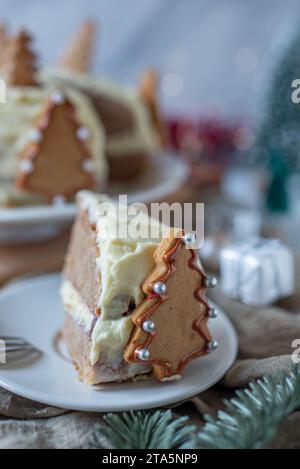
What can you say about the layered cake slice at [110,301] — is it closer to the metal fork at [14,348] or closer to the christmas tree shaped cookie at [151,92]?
the metal fork at [14,348]

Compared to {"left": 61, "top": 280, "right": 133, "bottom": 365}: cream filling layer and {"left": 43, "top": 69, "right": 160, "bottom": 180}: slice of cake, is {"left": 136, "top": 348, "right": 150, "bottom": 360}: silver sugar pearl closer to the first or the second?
{"left": 61, "top": 280, "right": 133, "bottom": 365}: cream filling layer

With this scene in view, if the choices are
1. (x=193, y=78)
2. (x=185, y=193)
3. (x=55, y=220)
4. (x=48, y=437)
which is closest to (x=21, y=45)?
(x=55, y=220)

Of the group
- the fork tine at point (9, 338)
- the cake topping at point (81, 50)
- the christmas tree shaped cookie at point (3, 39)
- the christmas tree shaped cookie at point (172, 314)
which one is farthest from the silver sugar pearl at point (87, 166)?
the christmas tree shaped cookie at point (172, 314)

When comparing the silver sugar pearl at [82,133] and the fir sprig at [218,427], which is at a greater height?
the silver sugar pearl at [82,133]

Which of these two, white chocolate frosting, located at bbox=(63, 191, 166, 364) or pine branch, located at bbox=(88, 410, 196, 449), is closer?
pine branch, located at bbox=(88, 410, 196, 449)

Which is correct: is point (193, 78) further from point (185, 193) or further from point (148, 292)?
point (148, 292)

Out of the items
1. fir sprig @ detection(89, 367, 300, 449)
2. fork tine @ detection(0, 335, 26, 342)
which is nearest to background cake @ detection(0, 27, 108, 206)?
fork tine @ detection(0, 335, 26, 342)

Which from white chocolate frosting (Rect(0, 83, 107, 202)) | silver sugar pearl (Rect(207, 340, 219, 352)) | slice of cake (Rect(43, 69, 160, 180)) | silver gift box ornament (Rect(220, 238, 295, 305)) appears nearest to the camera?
silver sugar pearl (Rect(207, 340, 219, 352))
